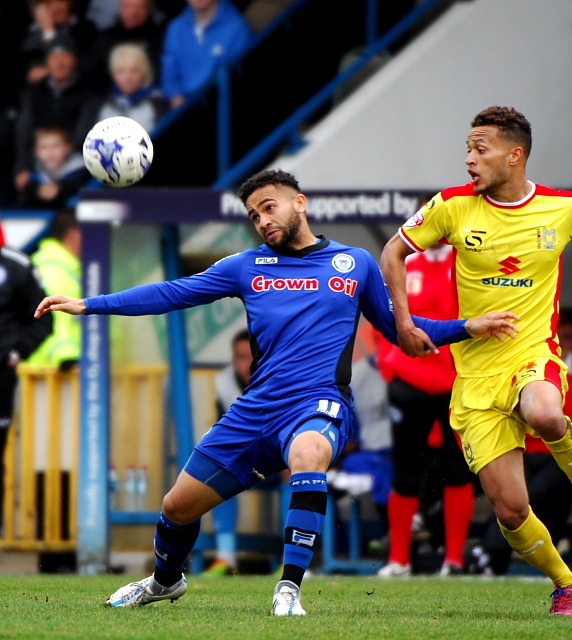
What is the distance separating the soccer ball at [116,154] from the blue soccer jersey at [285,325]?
0.99 meters

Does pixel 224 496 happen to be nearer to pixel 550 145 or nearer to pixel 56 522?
pixel 56 522

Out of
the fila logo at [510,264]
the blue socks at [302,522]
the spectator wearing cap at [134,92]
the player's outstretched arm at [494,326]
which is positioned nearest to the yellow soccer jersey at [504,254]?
the fila logo at [510,264]

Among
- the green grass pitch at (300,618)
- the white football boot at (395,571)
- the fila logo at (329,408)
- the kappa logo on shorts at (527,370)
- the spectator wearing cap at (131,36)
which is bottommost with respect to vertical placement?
the white football boot at (395,571)

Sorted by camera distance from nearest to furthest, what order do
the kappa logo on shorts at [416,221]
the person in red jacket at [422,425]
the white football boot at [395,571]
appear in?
the kappa logo on shorts at [416,221] < the person in red jacket at [422,425] < the white football boot at [395,571]

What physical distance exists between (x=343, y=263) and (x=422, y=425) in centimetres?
341

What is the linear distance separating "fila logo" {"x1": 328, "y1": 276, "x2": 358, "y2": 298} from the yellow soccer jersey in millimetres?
398

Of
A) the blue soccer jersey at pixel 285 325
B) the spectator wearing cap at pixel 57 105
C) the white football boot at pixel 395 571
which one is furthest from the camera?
the spectator wearing cap at pixel 57 105

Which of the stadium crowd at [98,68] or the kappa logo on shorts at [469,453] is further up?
the stadium crowd at [98,68]

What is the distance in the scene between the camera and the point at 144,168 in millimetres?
7094

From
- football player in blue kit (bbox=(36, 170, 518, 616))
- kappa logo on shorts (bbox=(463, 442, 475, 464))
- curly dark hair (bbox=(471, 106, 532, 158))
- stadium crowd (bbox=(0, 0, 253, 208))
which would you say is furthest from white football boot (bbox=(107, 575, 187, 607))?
Result: stadium crowd (bbox=(0, 0, 253, 208))

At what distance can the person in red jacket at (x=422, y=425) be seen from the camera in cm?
932

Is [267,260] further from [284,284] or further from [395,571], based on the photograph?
[395,571]

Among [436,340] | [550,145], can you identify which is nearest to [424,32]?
[550,145]

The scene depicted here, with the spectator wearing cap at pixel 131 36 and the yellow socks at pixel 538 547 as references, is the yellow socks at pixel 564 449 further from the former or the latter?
the spectator wearing cap at pixel 131 36
